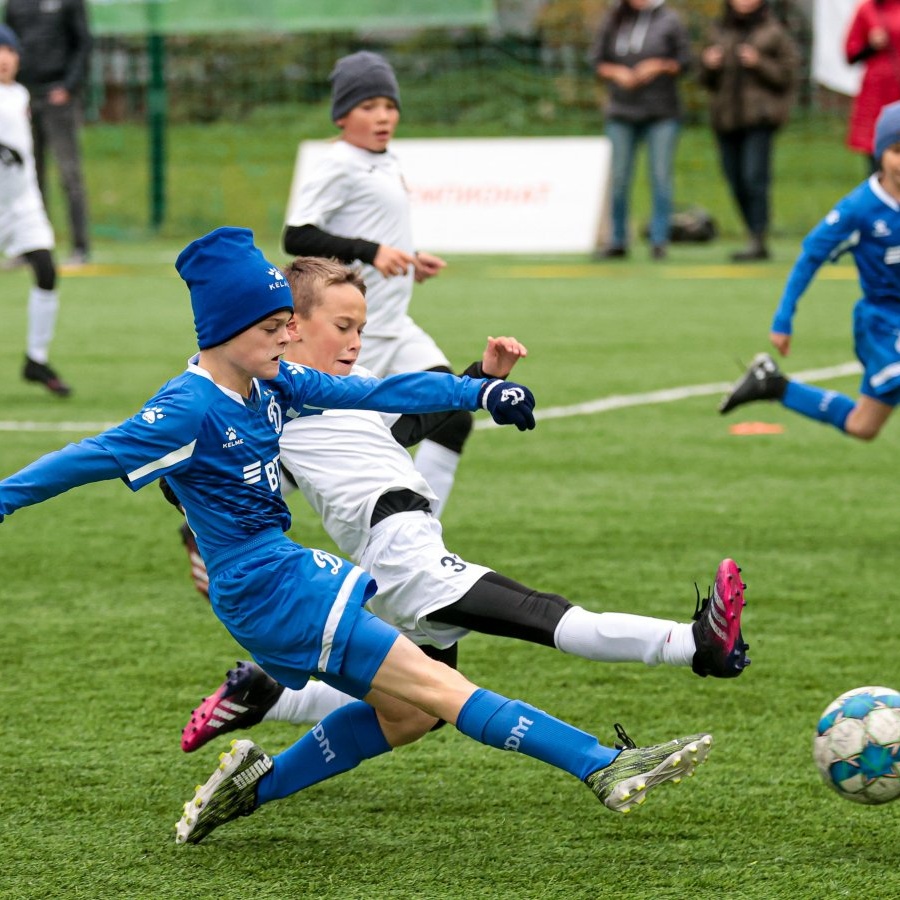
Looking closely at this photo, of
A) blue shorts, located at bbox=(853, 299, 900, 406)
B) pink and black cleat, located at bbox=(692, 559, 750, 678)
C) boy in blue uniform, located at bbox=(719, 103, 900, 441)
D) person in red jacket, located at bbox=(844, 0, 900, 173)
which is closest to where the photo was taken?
pink and black cleat, located at bbox=(692, 559, 750, 678)

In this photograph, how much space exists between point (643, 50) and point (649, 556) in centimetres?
1034

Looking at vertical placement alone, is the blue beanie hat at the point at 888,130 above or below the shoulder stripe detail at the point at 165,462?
above

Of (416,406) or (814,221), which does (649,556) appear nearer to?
(416,406)

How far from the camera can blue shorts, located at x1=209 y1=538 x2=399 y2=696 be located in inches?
138

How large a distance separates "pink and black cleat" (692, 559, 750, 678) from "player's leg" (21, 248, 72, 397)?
21.2 ft

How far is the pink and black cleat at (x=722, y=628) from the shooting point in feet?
12.2

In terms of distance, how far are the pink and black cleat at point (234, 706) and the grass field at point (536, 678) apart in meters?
0.11

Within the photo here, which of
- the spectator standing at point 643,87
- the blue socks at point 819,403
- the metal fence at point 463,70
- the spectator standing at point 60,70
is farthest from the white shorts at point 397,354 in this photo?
the metal fence at point 463,70

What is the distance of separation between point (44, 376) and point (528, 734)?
6.58m

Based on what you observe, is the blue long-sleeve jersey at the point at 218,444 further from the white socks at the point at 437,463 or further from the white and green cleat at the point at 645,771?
the white socks at the point at 437,463

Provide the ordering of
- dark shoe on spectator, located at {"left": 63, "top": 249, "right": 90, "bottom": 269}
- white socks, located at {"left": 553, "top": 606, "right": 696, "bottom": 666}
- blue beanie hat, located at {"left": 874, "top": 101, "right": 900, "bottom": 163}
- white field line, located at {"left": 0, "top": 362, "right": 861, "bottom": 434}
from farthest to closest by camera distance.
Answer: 1. dark shoe on spectator, located at {"left": 63, "top": 249, "right": 90, "bottom": 269}
2. white field line, located at {"left": 0, "top": 362, "right": 861, "bottom": 434}
3. blue beanie hat, located at {"left": 874, "top": 101, "right": 900, "bottom": 163}
4. white socks, located at {"left": 553, "top": 606, "right": 696, "bottom": 666}

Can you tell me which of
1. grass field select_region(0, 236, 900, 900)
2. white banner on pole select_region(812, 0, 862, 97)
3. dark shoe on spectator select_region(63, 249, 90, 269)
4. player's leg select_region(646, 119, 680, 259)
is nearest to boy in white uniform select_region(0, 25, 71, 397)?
grass field select_region(0, 236, 900, 900)

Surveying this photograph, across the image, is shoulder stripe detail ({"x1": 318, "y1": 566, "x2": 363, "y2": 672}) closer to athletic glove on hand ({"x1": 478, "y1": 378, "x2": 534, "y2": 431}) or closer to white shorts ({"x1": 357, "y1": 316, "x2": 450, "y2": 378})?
athletic glove on hand ({"x1": 478, "y1": 378, "x2": 534, "y2": 431})

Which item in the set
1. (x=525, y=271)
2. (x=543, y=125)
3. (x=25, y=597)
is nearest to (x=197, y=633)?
(x=25, y=597)
